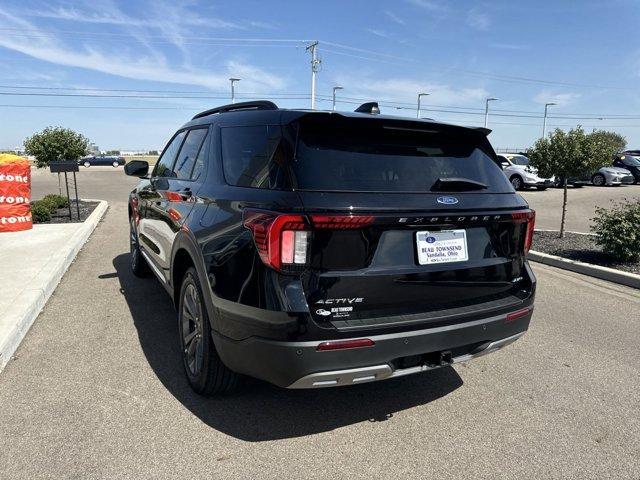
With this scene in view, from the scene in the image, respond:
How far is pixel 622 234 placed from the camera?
6.96 meters

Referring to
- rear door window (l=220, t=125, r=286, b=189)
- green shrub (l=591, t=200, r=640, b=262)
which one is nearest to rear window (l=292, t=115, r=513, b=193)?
rear door window (l=220, t=125, r=286, b=189)

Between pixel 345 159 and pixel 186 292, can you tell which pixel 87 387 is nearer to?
pixel 186 292

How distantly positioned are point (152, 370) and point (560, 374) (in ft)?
10.1

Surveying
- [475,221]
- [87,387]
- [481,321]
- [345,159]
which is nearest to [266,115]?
[345,159]

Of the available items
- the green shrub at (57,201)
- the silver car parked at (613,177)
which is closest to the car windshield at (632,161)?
the silver car parked at (613,177)

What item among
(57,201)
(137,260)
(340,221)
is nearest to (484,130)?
(340,221)

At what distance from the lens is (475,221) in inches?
109

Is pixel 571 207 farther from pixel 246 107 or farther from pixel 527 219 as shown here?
pixel 246 107

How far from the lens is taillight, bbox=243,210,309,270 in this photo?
2334mm

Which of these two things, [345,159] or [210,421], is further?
[210,421]

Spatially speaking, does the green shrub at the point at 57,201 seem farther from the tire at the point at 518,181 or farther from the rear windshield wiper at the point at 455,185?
the tire at the point at 518,181

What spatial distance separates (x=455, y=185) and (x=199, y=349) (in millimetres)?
1914

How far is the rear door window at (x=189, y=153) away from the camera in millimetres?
3801

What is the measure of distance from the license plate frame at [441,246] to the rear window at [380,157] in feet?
0.84
